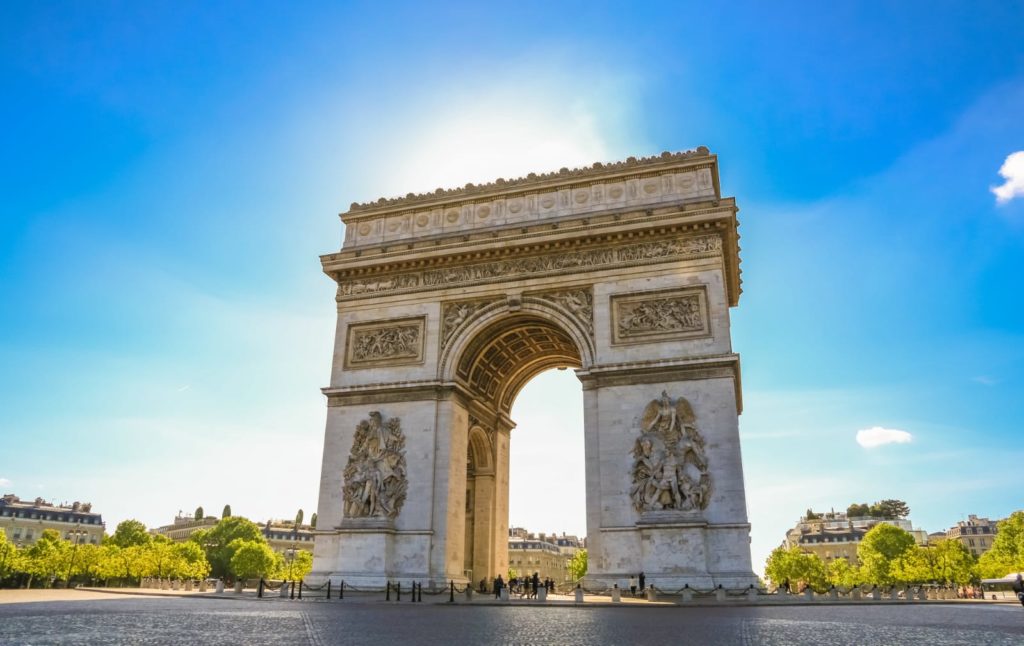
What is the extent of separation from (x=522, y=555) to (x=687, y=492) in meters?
81.6

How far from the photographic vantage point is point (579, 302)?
76.6ft

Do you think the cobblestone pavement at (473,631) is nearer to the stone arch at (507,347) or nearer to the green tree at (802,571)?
the stone arch at (507,347)

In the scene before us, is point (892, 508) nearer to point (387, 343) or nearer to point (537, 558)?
point (537, 558)

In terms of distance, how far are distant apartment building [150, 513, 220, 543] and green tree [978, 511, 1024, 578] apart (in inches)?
3833

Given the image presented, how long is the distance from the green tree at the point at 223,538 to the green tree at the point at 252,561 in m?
6.20

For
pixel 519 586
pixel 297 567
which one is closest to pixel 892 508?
pixel 297 567

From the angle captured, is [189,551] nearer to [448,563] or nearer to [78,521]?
[78,521]

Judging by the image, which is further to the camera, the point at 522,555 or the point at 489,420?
the point at 522,555

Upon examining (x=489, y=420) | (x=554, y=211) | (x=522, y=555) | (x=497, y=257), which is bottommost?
(x=522, y=555)

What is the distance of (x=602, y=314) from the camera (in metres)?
22.8

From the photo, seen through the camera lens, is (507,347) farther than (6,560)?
No

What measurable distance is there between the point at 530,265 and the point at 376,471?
8674mm

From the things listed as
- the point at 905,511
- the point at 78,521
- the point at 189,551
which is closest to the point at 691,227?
the point at 189,551

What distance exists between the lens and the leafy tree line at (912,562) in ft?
169
